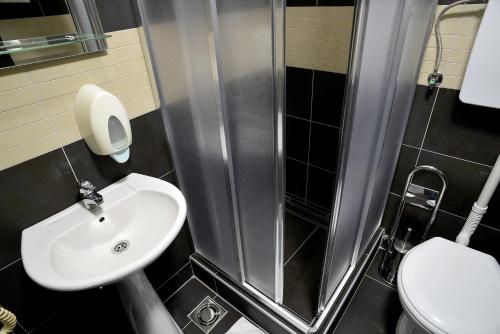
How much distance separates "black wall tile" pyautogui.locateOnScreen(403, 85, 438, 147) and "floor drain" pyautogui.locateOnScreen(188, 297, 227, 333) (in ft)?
4.50

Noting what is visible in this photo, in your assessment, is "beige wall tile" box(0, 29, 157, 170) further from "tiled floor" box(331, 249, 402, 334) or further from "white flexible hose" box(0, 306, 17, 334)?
"tiled floor" box(331, 249, 402, 334)

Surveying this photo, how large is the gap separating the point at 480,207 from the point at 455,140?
0.33 metres

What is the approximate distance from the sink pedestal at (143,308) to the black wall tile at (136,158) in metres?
0.42

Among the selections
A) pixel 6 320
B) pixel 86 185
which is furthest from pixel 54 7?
pixel 6 320

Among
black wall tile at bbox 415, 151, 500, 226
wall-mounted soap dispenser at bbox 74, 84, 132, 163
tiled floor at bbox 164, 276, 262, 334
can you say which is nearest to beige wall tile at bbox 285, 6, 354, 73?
black wall tile at bbox 415, 151, 500, 226

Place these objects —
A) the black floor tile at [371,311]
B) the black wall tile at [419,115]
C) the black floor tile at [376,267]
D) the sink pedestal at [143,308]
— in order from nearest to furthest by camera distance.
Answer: the sink pedestal at [143,308]
the black wall tile at [419,115]
the black floor tile at [371,311]
the black floor tile at [376,267]

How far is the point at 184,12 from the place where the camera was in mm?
909

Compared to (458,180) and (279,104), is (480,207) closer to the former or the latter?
(458,180)

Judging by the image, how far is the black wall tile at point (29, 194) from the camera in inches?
36.8

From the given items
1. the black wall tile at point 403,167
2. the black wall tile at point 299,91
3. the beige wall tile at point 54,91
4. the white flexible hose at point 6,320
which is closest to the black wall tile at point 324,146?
the black wall tile at point 299,91

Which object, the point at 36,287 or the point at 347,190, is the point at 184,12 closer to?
the point at 347,190

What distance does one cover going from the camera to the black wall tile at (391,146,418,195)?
1.55 m

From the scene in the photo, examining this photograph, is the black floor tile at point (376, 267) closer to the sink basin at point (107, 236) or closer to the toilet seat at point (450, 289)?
the toilet seat at point (450, 289)

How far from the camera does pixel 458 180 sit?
144 centimetres
